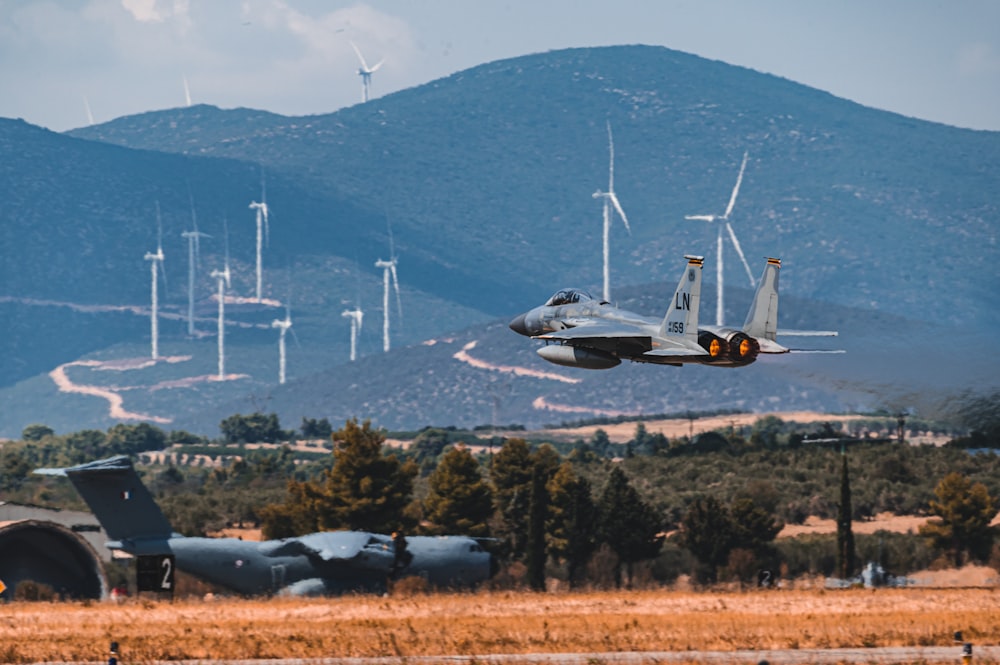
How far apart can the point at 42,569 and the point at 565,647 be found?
3295 cm

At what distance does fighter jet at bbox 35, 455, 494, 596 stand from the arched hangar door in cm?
288

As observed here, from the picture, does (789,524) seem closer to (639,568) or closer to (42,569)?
(639,568)

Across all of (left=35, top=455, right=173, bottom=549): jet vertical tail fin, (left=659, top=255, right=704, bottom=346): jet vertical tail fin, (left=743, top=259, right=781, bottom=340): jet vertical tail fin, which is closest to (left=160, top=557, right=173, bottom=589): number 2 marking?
(left=35, top=455, right=173, bottom=549): jet vertical tail fin

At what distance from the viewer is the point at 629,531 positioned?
8388cm

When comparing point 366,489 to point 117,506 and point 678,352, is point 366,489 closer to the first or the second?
point 117,506

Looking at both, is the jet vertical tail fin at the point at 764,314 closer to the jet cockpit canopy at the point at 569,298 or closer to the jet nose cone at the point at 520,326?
the jet cockpit canopy at the point at 569,298

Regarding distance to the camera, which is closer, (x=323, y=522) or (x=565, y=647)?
(x=565, y=647)

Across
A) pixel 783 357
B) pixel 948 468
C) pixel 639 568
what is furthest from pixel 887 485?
pixel 783 357

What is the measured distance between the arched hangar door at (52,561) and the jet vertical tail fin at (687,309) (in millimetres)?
29266

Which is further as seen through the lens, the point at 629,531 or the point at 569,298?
the point at 629,531

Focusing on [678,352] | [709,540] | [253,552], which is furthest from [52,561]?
[678,352]

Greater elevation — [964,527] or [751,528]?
[751,528]

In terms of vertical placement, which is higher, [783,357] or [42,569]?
[783,357]

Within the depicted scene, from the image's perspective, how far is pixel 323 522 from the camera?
90.9 meters
